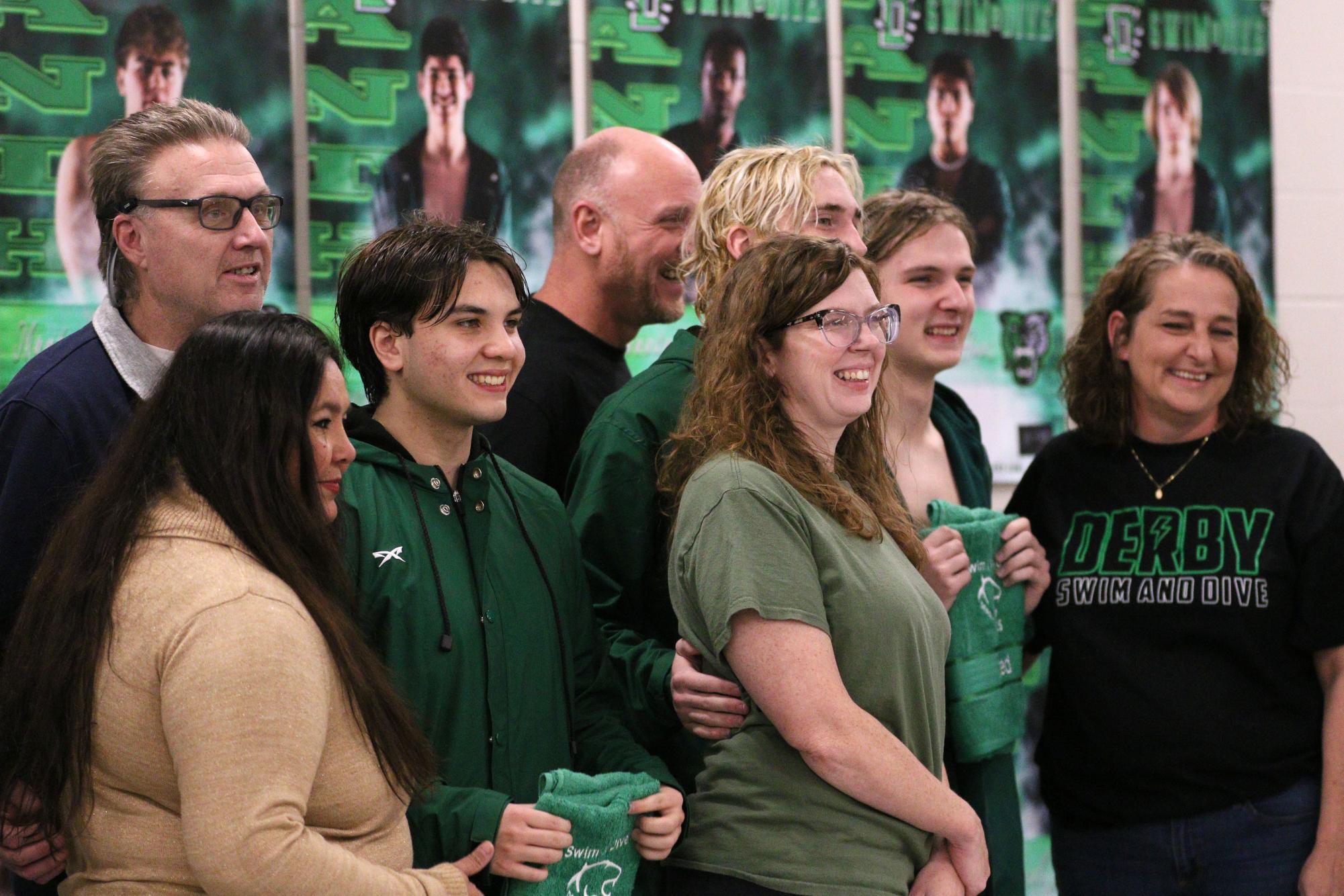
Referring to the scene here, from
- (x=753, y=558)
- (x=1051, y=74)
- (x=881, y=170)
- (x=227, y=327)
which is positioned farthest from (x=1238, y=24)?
(x=227, y=327)

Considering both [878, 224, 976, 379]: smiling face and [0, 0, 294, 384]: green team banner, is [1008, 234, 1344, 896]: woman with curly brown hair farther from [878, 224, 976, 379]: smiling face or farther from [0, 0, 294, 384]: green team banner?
[0, 0, 294, 384]: green team banner

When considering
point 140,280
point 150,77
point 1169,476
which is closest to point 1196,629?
point 1169,476

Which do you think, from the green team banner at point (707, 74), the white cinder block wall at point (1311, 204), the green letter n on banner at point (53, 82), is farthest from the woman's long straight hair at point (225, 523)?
the white cinder block wall at point (1311, 204)

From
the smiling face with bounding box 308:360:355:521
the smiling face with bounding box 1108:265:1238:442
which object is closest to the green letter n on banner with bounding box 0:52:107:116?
the smiling face with bounding box 308:360:355:521

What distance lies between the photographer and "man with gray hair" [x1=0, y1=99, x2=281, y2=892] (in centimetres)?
176

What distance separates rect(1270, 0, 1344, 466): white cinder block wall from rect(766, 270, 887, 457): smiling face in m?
2.66

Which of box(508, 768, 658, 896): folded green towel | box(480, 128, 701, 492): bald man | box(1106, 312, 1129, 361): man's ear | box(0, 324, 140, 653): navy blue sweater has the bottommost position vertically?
box(508, 768, 658, 896): folded green towel

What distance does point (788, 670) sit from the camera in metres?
1.65

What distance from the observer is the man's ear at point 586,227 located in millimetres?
2646

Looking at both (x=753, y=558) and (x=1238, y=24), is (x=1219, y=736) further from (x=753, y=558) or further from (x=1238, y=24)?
(x=1238, y=24)

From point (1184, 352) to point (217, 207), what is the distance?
5.24ft

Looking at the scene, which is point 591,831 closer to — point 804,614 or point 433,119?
point 804,614

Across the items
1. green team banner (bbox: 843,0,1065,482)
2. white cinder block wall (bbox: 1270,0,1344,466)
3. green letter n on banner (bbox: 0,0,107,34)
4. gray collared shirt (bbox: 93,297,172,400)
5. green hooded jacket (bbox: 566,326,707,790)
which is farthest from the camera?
white cinder block wall (bbox: 1270,0,1344,466)

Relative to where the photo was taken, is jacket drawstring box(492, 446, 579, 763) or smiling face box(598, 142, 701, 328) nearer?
jacket drawstring box(492, 446, 579, 763)
